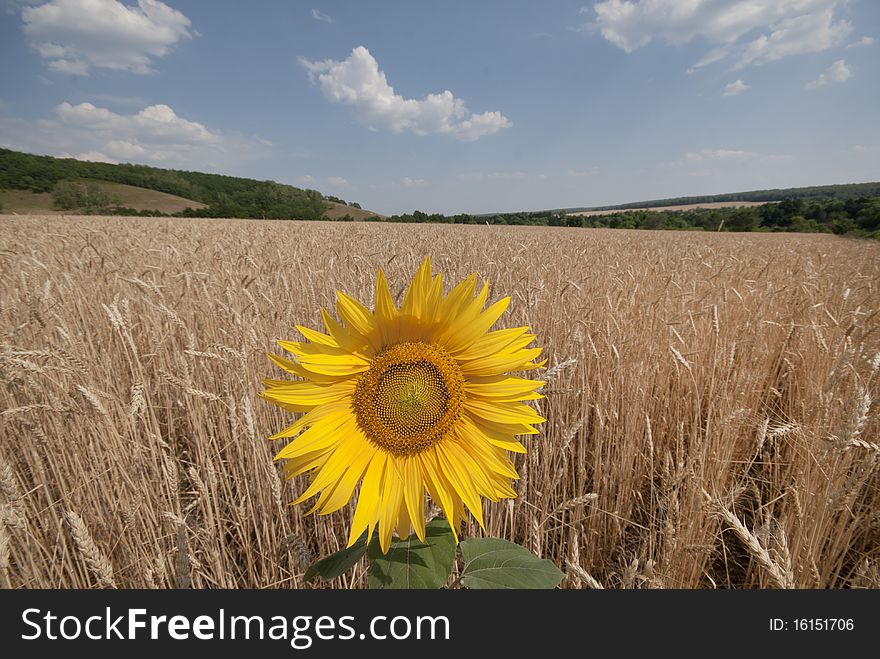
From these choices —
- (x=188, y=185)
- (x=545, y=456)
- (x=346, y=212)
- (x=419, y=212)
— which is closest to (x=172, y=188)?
(x=188, y=185)

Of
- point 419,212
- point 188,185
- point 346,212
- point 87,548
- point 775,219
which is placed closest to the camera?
point 87,548

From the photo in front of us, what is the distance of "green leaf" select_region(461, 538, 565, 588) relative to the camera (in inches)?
28.2

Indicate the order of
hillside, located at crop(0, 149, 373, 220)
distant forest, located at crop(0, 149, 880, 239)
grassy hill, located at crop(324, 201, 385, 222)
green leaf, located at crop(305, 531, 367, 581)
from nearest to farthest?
green leaf, located at crop(305, 531, 367, 581)
distant forest, located at crop(0, 149, 880, 239)
hillside, located at crop(0, 149, 373, 220)
grassy hill, located at crop(324, 201, 385, 222)

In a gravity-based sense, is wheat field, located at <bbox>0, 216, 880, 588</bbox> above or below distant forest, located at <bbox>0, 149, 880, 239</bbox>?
below

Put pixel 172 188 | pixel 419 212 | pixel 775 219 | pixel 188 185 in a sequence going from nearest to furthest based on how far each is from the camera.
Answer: pixel 775 219, pixel 419 212, pixel 172 188, pixel 188 185

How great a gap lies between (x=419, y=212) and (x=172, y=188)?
50.9 m

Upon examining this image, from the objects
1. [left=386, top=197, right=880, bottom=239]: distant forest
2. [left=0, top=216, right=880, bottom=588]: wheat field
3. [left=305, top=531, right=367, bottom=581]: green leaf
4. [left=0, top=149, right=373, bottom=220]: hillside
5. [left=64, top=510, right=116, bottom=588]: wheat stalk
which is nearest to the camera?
[left=305, top=531, right=367, bottom=581]: green leaf

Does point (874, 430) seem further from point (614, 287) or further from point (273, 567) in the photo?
point (273, 567)

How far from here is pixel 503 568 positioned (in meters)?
0.76

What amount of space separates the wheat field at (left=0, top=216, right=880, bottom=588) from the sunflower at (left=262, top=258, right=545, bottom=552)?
0.44m

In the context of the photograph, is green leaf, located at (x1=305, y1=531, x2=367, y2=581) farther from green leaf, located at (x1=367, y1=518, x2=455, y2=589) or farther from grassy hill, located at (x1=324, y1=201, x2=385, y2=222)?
grassy hill, located at (x1=324, y1=201, x2=385, y2=222)

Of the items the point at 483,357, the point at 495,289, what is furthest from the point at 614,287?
the point at 483,357

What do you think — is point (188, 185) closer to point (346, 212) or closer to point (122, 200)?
point (122, 200)

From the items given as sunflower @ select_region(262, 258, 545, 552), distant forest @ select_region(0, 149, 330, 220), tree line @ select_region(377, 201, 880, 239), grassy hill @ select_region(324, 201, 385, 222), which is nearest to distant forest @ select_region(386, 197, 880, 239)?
tree line @ select_region(377, 201, 880, 239)
